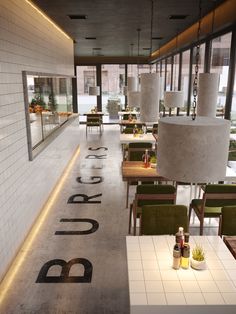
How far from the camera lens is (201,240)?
313cm

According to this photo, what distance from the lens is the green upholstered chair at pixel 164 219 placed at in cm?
354

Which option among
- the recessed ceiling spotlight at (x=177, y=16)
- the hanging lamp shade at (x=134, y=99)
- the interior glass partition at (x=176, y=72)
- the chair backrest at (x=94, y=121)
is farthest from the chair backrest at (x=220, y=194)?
the chair backrest at (x=94, y=121)

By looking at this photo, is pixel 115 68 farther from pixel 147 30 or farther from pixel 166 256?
pixel 166 256

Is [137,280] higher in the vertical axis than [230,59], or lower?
lower

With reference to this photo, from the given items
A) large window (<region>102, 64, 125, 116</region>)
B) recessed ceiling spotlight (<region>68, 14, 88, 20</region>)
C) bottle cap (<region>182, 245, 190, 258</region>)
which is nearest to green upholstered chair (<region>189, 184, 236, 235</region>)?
bottle cap (<region>182, 245, 190, 258</region>)

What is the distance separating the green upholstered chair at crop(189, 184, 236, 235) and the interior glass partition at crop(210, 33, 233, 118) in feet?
5.23

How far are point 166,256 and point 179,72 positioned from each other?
7.03m

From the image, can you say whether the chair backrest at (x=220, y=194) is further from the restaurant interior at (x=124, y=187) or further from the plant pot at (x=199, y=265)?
the plant pot at (x=199, y=265)

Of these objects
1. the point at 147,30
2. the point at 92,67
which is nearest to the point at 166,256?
the point at 147,30

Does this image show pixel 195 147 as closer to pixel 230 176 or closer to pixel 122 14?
pixel 230 176

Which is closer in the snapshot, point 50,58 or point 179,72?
point 50,58

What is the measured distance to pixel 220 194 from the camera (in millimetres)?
4309

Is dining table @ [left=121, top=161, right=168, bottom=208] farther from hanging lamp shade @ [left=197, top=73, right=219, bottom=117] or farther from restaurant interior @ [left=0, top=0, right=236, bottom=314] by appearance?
hanging lamp shade @ [left=197, top=73, right=219, bottom=117]

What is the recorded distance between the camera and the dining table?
5012 mm
